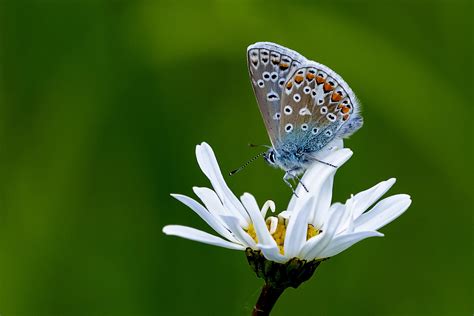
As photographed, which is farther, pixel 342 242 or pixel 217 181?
pixel 217 181

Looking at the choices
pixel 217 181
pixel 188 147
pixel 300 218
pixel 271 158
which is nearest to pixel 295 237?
pixel 300 218

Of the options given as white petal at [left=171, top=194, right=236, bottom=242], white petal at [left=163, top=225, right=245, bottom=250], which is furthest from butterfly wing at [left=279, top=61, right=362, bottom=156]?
white petal at [left=163, top=225, right=245, bottom=250]

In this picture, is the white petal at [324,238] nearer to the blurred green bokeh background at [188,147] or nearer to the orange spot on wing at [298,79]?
the orange spot on wing at [298,79]

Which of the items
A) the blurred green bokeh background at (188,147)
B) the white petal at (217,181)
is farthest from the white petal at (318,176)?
the blurred green bokeh background at (188,147)

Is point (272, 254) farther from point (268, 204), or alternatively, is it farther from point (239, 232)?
point (268, 204)

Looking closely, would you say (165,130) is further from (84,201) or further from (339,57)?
(339,57)

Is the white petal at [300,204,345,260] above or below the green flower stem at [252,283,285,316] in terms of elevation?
above

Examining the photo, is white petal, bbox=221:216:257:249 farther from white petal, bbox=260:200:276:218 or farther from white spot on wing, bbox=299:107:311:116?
white spot on wing, bbox=299:107:311:116
